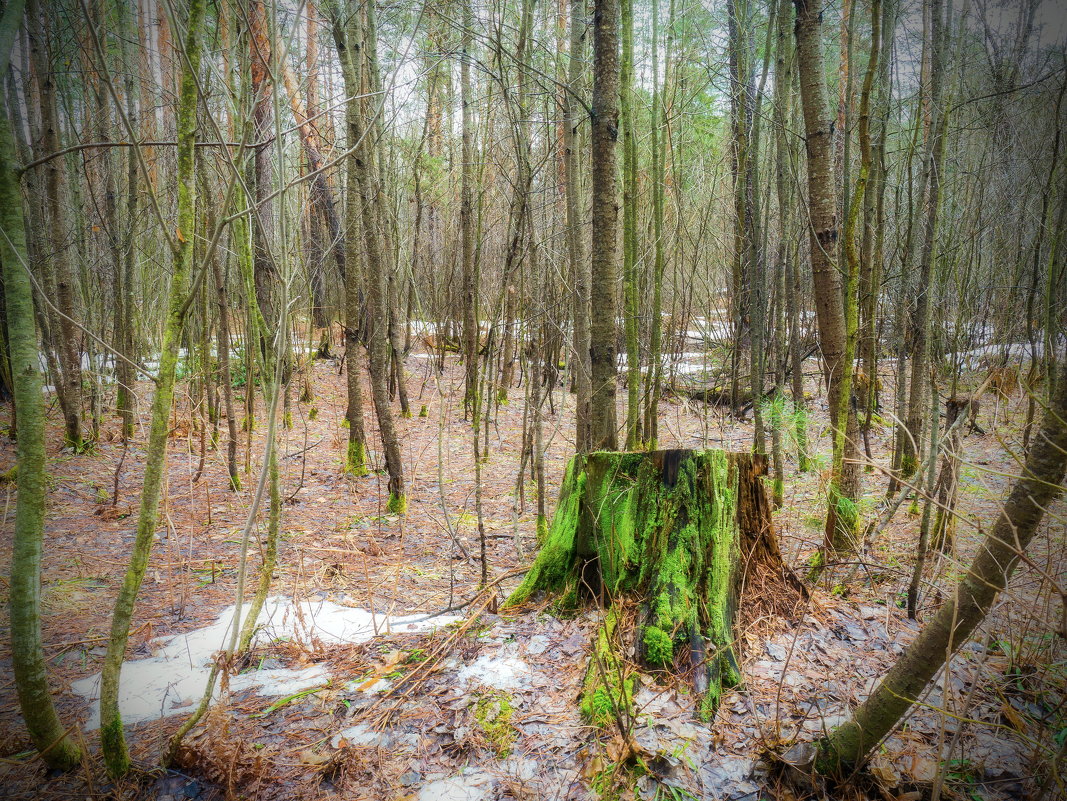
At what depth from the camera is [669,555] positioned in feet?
8.47

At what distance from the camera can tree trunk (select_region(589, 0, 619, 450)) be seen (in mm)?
3465

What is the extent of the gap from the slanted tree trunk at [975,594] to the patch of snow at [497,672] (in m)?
1.20

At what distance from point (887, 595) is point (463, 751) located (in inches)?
101

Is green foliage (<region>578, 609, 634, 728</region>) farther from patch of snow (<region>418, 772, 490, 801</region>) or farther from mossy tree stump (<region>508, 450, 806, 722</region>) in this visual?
patch of snow (<region>418, 772, 490, 801</region>)

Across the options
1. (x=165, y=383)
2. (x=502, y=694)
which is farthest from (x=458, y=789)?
(x=165, y=383)

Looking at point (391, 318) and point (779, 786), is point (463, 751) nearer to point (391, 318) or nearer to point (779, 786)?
point (779, 786)

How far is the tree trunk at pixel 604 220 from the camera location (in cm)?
346

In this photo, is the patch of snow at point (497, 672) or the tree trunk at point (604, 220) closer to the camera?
the patch of snow at point (497, 672)

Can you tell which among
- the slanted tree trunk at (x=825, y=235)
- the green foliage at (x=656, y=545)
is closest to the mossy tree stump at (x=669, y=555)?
the green foliage at (x=656, y=545)

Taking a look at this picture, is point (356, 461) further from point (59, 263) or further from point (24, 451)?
point (24, 451)

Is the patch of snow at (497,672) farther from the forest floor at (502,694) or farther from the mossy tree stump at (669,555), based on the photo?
the mossy tree stump at (669,555)

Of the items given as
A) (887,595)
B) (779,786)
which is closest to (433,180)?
(887,595)

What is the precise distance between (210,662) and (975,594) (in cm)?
309

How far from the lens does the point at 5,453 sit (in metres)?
5.51
